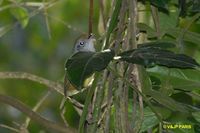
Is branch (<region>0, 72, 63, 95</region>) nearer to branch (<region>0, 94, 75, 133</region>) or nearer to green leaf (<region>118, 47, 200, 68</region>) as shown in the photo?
branch (<region>0, 94, 75, 133</region>)

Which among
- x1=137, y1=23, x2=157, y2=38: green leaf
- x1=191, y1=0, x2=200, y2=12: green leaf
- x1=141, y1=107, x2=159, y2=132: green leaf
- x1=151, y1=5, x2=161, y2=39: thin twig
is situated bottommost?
x1=141, y1=107, x2=159, y2=132: green leaf

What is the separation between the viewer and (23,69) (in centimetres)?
332

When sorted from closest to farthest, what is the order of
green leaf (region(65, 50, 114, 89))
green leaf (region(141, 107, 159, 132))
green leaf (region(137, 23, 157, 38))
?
green leaf (region(65, 50, 114, 89)), green leaf (region(141, 107, 159, 132)), green leaf (region(137, 23, 157, 38))

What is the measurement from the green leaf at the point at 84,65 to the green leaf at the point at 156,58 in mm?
33

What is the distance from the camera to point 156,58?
1080 millimetres

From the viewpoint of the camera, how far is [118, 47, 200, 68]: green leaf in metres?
1.06

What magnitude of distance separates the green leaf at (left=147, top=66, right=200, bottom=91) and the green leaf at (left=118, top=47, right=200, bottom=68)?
25cm

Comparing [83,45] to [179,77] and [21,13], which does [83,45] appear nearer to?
[179,77]

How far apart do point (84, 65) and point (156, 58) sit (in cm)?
13

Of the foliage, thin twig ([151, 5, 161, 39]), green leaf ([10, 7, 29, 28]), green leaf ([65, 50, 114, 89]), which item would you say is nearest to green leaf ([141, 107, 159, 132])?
the foliage

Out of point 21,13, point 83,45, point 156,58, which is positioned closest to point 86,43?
point 83,45

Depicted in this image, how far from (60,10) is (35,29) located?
165 millimetres

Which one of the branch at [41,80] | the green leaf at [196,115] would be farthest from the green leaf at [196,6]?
the branch at [41,80]

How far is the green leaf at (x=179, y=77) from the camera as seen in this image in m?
1.33
